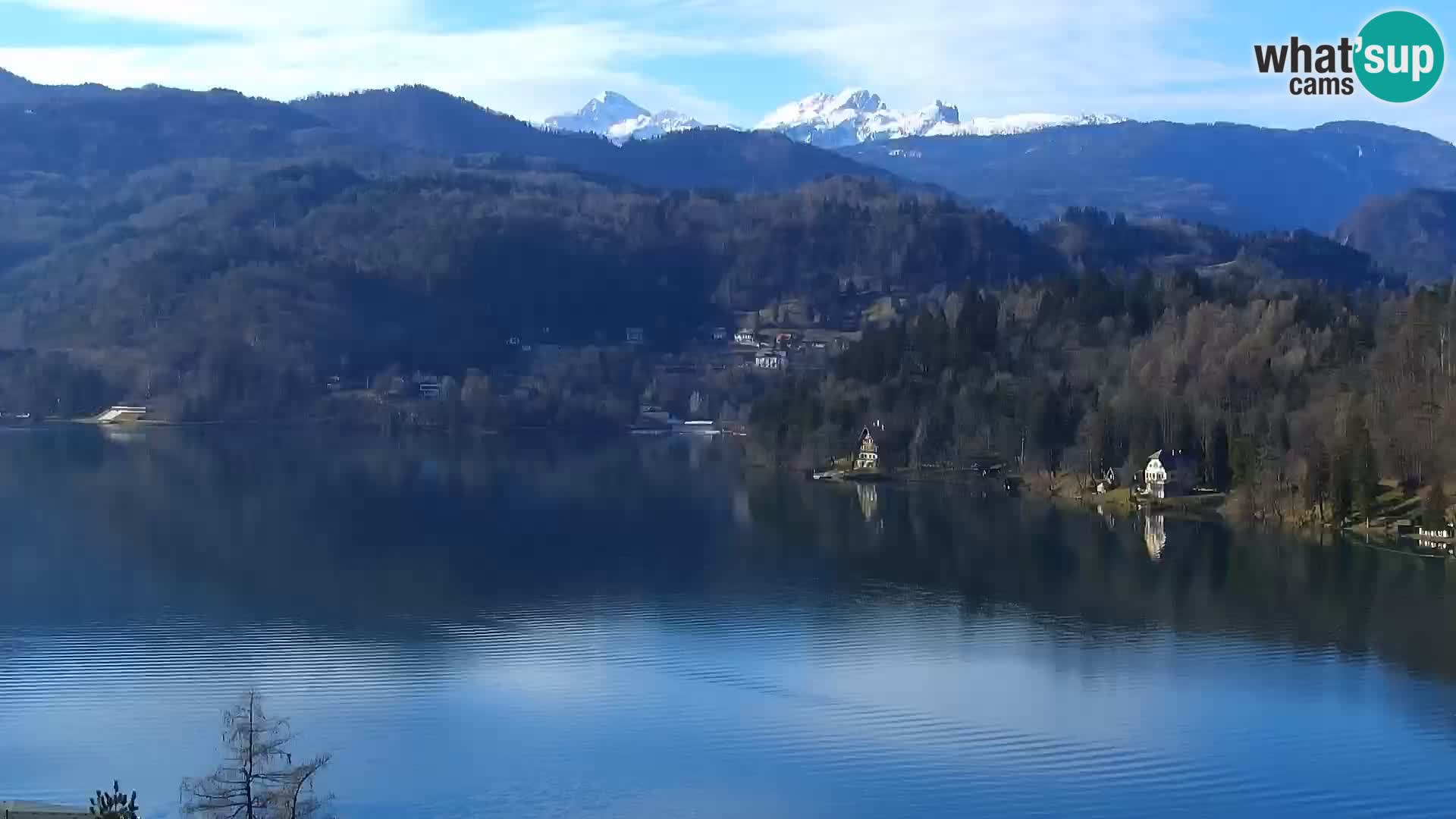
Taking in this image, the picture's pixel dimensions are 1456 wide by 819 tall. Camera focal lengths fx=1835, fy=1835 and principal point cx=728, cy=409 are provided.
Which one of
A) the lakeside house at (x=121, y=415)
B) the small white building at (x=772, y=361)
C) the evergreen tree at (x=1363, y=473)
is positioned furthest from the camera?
the small white building at (x=772, y=361)

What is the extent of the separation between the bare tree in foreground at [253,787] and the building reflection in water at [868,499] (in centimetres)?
2526

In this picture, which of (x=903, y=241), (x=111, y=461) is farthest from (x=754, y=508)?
(x=903, y=241)

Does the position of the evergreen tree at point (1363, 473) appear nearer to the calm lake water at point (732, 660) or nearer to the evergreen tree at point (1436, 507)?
the evergreen tree at point (1436, 507)

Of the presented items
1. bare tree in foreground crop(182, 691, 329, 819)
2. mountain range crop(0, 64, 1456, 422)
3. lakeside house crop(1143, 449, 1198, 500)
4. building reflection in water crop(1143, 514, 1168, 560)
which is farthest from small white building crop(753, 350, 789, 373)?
bare tree in foreground crop(182, 691, 329, 819)

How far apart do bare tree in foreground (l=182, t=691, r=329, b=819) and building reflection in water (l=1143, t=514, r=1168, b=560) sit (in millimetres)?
21268

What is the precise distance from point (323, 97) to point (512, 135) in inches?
802

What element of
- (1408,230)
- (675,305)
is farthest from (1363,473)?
(1408,230)

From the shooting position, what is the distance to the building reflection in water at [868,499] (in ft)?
139

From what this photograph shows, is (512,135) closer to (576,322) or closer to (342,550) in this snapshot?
(576,322)

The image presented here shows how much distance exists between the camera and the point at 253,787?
16.1 meters

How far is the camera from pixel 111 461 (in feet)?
180

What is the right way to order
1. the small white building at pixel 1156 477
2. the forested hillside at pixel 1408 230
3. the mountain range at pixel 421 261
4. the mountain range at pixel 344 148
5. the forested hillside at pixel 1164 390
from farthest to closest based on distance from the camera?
the forested hillside at pixel 1408 230 < the mountain range at pixel 344 148 < the mountain range at pixel 421 261 < the small white building at pixel 1156 477 < the forested hillside at pixel 1164 390

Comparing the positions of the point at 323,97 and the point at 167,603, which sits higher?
the point at 323,97

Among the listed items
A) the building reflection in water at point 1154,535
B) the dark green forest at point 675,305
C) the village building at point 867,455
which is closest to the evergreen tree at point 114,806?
the building reflection in water at point 1154,535
